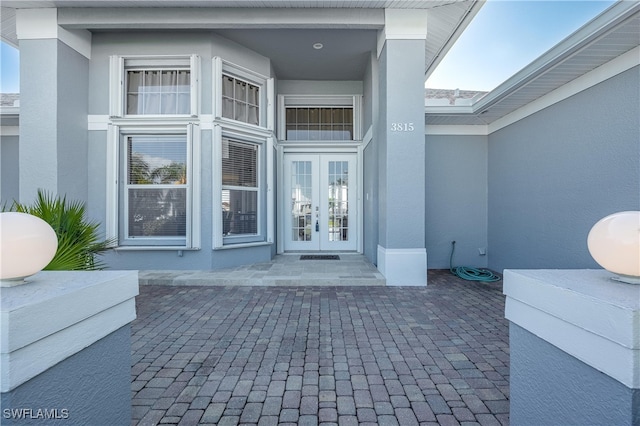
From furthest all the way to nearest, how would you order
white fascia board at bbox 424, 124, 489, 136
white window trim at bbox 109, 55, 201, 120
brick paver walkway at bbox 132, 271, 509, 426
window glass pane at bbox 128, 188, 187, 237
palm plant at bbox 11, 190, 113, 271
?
1. white fascia board at bbox 424, 124, 489, 136
2. window glass pane at bbox 128, 188, 187, 237
3. white window trim at bbox 109, 55, 201, 120
4. palm plant at bbox 11, 190, 113, 271
5. brick paver walkway at bbox 132, 271, 509, 426

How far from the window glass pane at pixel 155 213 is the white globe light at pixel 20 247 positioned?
4084 mm

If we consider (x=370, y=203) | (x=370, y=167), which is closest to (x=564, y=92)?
(x=370, y=167)

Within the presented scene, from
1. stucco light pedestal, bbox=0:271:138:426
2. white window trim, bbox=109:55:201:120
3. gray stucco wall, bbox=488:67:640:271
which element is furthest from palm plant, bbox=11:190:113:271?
gray stucco wall, bbox=488:67:640:271

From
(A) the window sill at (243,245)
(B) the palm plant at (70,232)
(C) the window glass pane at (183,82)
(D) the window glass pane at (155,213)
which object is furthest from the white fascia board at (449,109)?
(B) the palm plant at (70,232)

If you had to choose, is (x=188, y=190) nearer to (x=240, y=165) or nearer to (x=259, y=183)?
(x=240, y=165)

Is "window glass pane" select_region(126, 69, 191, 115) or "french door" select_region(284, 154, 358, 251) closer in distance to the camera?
"window glass pane" select_region(126, 69, 191, 115)

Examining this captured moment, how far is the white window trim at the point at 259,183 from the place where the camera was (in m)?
5.11

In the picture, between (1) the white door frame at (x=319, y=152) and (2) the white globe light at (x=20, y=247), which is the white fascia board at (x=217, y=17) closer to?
(1) the white door frame at (x=319, y=152)

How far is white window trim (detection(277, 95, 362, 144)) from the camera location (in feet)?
22.4

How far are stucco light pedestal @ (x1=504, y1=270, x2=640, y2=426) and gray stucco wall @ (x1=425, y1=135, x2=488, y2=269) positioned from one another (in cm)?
474

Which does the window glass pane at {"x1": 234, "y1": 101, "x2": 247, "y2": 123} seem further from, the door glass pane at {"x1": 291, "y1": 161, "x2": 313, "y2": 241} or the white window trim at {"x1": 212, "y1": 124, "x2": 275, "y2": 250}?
the door glass pane at {"x1": 291, "y1": 161, "x2": 313, "y2": 241}

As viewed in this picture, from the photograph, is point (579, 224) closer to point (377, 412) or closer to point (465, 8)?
point (465, 8)

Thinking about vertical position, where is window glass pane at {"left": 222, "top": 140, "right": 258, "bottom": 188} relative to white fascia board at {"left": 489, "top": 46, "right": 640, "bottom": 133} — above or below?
below

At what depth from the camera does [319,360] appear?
2434 millimetres
